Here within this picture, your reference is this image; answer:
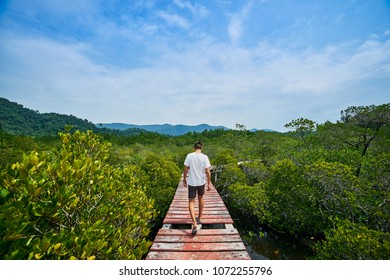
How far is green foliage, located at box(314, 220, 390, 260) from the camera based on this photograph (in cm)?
329

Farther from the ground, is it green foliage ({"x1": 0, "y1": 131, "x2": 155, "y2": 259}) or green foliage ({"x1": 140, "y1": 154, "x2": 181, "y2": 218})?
green foliage ({"x1": 0, "y1": 131, "x2": 155, "y2": 259})

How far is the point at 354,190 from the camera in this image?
16.3 feet

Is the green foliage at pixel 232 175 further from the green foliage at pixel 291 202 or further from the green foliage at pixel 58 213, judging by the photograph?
the green foliage at pixel 58 213

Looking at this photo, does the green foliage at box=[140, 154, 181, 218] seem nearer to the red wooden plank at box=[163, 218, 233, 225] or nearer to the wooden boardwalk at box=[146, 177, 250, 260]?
the red wooden plank at box=[163, 218, 233, 225]

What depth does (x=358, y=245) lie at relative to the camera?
3.56 meters

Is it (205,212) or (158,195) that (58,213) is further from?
(158,195)

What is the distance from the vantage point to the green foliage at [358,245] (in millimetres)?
3293

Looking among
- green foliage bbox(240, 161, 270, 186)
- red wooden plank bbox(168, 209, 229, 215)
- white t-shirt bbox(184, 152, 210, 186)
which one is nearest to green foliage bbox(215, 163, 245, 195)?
green foliage bbox(240, 161, 270, 186)

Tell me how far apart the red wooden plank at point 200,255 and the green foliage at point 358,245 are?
228 cm

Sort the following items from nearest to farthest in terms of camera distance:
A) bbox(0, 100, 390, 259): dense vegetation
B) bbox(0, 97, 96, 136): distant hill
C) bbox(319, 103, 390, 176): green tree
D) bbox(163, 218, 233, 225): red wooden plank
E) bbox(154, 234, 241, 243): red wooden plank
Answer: bbox(0, 100, 390, 259): dense vegetation
bbox(154, 234, 241, 243): red wooden plank
bbox(163, 218, 233, 225): red wooden plank
bbox(319, 103, 390, 176): green tree
bbox(0, 97, 96, 136): distant hill

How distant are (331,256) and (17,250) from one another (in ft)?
17.0

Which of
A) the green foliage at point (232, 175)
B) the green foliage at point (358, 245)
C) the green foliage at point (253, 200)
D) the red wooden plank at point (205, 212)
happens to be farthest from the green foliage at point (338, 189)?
the green foliage at point (232, 175)
